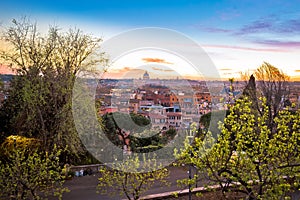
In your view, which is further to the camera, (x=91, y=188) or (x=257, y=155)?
(x=91, y=188)

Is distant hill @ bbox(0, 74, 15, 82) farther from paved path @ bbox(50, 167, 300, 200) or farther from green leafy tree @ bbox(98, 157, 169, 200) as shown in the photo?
green leafy tree @ bbox(98, 157, 169, 200)

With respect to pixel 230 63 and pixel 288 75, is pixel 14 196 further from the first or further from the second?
pixel 288 75

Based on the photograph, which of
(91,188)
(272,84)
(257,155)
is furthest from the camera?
(272,84)

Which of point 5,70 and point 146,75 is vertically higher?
point 5,70

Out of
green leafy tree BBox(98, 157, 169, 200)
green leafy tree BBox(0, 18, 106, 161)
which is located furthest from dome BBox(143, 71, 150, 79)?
green leafy tree BBox(0, 18, 106, 161)

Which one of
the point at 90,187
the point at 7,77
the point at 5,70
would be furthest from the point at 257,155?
the point at 7,77

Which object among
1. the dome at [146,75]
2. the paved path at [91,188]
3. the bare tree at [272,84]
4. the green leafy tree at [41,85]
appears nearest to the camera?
the paved path at [91,188]

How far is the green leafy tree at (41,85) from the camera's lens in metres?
9.80

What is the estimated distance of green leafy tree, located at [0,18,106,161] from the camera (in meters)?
9.80

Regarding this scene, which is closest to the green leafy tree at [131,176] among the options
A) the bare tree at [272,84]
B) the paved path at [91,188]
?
the paved path at [91,188]

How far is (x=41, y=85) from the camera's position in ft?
32.0

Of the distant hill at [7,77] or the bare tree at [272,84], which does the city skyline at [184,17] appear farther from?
the bare tree at [272,84]

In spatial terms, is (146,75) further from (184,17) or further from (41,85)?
(41,85)

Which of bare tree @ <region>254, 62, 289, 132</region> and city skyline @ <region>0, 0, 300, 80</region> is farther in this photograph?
bare tree @ <region>254, 62, 289, 132</region>
